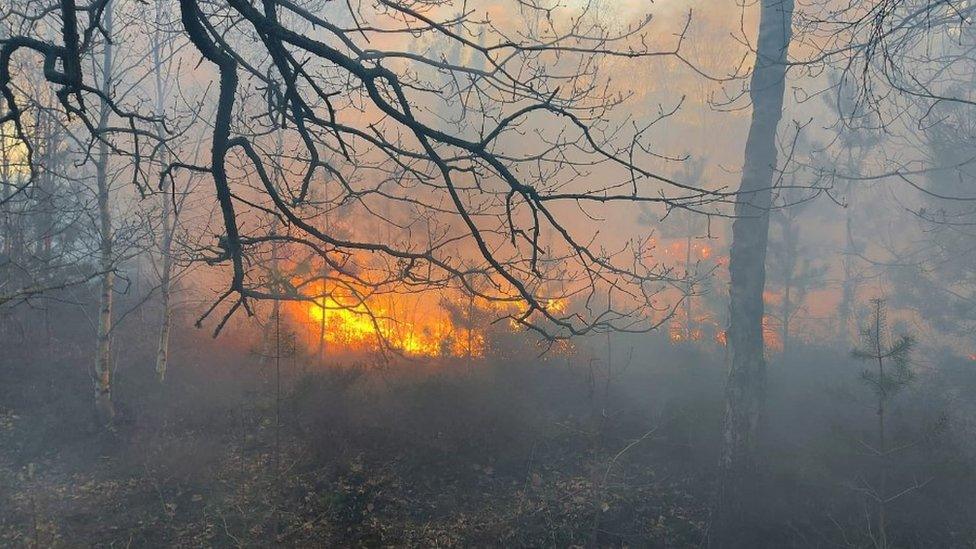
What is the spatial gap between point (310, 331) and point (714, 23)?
961 inches

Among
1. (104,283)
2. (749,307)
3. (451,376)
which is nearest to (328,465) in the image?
(451,376)

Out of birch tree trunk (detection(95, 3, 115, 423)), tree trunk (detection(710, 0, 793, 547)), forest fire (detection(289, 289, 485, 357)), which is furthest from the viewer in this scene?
forest fire (detection(289, 289, 485, 357))

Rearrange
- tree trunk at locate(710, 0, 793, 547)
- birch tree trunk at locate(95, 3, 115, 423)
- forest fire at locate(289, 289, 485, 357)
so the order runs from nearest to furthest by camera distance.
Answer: tree trunk at locate(710, 0, 793, 547) → birch tree trunk at locate(95, 3, 115, 423) → forest fire at locate(289, 289, 485, 357)

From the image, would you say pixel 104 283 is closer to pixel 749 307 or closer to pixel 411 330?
pixel 411 330

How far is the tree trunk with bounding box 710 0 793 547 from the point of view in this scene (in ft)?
26.2

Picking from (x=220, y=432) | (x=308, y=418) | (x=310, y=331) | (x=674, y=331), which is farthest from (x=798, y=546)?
(x=310, y=331)

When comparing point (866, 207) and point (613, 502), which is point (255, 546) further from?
point (866, 207)

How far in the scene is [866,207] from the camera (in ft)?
84.2

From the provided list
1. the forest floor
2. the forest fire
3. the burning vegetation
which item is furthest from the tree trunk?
the forest fire

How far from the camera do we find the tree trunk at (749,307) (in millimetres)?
7977

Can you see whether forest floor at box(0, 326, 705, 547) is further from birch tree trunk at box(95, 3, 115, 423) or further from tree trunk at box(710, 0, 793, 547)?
tree trunk at box(710, 0, 793, 547)

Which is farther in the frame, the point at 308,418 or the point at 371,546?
the point at 308,418

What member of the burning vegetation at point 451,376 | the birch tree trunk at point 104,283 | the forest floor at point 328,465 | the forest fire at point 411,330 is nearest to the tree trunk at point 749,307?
the burning vegetation at point 451,376

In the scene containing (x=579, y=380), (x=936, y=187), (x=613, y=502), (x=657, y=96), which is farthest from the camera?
(x=657, y=96)
